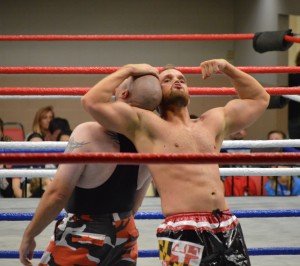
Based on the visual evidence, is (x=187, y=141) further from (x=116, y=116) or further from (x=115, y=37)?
(x=115, y=37)

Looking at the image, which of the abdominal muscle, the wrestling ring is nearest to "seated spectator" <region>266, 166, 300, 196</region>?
the wrestling ring

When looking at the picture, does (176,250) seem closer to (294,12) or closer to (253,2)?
(294,12)

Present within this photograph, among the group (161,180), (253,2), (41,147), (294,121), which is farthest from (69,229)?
(253,2)

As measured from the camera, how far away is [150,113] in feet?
8.38

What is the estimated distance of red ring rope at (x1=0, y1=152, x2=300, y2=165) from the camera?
1.81 metres

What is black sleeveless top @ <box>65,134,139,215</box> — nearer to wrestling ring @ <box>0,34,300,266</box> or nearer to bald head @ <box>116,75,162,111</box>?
bald head @ <box>116,75,162,111</box>

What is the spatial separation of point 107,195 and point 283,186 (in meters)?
2.87

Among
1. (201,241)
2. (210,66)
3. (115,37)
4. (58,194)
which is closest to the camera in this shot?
(58,194)

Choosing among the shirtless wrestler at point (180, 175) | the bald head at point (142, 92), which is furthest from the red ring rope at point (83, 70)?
the bald head at point (142, 92)

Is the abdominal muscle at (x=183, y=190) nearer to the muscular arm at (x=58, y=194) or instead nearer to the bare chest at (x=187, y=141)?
the bare chest at (x=187, y=141)

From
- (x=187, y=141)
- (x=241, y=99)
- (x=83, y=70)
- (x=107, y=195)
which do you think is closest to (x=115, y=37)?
(x=83, y=70)

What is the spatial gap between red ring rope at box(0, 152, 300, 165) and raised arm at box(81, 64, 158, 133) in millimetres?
598

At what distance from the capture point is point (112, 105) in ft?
8.11

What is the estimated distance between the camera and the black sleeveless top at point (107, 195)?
2383 mm
